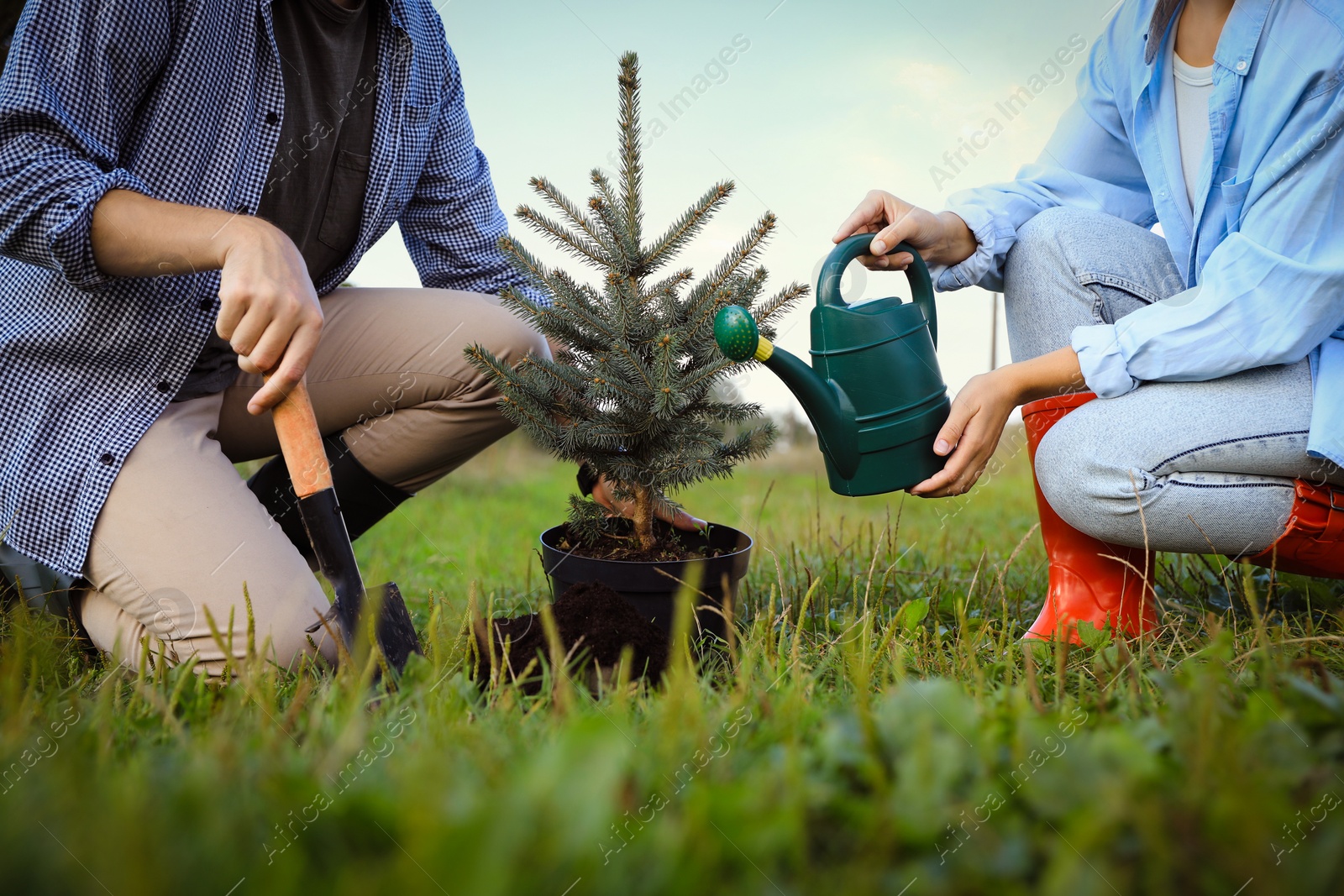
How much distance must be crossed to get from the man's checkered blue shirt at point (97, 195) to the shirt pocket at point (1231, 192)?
7.10ft

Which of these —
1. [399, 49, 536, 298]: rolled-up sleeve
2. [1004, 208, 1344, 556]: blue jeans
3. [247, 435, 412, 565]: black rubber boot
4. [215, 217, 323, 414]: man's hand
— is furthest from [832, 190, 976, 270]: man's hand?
[247, 435, 412, 565]: black rubber boot

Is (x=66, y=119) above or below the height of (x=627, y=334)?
above

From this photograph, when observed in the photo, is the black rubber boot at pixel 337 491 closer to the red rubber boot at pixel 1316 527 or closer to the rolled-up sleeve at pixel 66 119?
the rolled-up sleeve at pixel 66 119

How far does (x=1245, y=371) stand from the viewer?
1.70 metres

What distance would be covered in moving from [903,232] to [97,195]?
5.48 ft

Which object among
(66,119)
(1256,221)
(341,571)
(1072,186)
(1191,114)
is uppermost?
(66,119)

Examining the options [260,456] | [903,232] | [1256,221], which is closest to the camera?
[1256,221]

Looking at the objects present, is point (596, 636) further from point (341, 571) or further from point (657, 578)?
point (341, 571)

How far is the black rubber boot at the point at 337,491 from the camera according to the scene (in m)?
2.21

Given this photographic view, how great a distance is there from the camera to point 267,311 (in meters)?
1.49

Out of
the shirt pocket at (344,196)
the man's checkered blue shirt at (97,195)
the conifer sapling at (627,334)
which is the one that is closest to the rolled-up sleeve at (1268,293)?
the conifer sapling at (627,334)

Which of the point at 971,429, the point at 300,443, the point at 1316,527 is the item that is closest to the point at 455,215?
→ the point at 300,443

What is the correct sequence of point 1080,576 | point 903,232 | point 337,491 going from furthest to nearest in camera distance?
1. point 337,491
2. point 1080,576
3. point 903,232

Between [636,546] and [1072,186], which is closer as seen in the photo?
[636,546]
